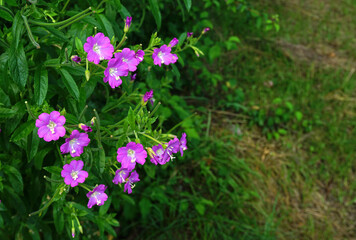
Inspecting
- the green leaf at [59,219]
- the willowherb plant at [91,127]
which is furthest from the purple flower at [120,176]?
the green leaf at [59,219]

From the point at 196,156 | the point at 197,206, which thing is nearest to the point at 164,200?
the point at 197,206

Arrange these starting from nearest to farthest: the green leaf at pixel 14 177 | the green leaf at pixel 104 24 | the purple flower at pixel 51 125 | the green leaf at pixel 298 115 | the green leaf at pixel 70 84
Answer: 1. the purple flower at pixel 51 125
2. the green leaf at pixel 70 84
3. the green leaf at pixel 104 24
4. the green leaf at pixel 14 177
5. the green leaf at pixel 298 115

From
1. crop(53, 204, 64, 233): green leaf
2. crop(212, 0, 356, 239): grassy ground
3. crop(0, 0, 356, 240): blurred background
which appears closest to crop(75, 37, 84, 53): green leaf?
crop(0, 0, 356, 240): blurred background

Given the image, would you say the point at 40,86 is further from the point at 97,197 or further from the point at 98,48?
the point at 97,197

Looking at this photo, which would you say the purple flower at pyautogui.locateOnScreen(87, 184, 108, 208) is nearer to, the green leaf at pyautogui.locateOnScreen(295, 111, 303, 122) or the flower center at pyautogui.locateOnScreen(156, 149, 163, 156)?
the flower center at pyautogui.locateOnScreen(156, 149, 163, 156)

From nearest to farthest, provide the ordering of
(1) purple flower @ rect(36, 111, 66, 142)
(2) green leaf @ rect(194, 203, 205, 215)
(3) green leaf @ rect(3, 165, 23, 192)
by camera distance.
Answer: (1) purple flower @ rect(36, 111, 66, 142), (3) green leaf @ rect(3, 165, 23, 192), (2) green leaf @ rect(194, 203, 205, 215)

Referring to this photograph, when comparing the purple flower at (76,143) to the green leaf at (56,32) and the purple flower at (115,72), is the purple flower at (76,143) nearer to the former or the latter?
the purple flower at (115,72)
